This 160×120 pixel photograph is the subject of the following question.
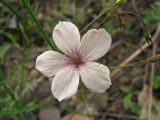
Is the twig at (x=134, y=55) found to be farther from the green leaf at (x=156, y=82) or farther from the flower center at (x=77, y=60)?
the flower center at (x=77, y=60)

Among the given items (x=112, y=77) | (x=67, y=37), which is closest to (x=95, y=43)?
(x=67, y=37)

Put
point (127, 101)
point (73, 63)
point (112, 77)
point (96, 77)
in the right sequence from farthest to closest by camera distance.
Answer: point (112, 77) < point (127, 101) < point (73, 63) < point (96, 77)

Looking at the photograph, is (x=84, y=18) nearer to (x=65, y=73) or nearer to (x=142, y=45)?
(x=142, y=45)

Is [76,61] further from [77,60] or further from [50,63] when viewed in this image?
[50,63]

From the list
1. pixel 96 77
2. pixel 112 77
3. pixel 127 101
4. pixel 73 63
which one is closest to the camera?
pixel 96 77

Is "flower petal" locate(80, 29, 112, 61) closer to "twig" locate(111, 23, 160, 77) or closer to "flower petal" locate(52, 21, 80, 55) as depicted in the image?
"flower petal" locate(52, 21, 80, 55)

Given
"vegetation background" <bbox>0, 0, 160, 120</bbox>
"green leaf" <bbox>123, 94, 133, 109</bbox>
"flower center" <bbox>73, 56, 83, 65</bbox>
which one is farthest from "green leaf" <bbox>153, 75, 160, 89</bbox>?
"flower center" <bbox>73, 56, 83, 65</bbox>

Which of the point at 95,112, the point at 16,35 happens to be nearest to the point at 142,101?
the point at 95,112
